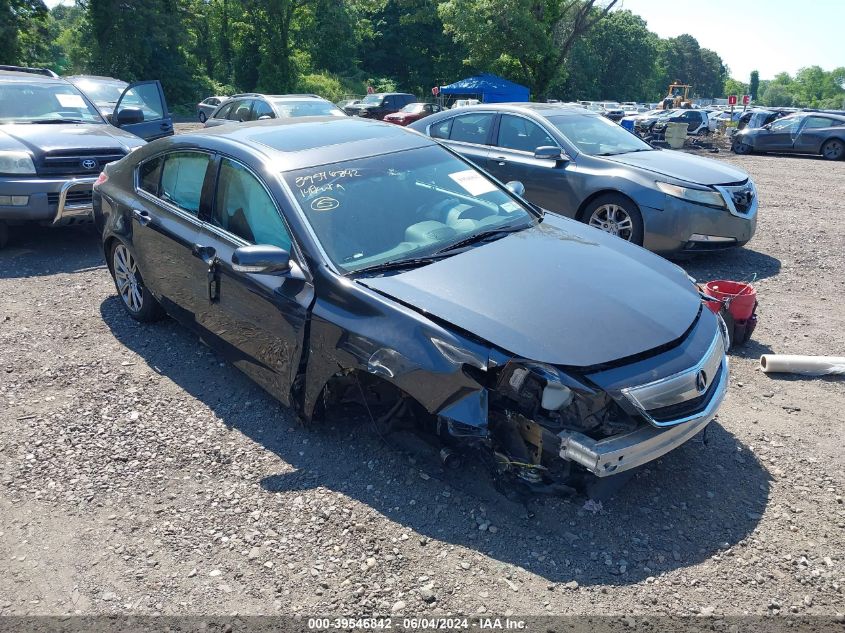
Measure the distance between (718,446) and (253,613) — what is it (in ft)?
8.55

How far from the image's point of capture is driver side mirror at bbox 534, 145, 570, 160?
7395 mm

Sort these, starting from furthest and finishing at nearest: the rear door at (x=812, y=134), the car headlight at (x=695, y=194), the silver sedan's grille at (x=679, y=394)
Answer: the rear door at (x=812, y=134)
the car headlight at (x=695, y=194)
the silver sedan's grille at (x=679, y=394)

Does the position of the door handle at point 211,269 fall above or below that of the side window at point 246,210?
below

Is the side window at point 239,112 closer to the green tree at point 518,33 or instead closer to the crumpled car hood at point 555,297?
the crumpled car hood at point 555,297

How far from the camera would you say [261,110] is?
13000 mm

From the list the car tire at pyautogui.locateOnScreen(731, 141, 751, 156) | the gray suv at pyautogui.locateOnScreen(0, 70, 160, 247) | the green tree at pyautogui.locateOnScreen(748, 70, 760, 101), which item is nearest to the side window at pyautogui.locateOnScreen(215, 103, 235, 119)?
the gray suv at pyautogui.locateOnScreen(0, 70, 160, 247)

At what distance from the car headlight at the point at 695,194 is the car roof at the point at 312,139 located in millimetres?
3238

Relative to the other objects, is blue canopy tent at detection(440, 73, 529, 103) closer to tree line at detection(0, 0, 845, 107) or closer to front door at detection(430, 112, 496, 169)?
tree line at detection(0, 0, 845, 107)

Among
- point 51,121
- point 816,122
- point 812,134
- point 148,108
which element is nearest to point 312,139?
point 51,121

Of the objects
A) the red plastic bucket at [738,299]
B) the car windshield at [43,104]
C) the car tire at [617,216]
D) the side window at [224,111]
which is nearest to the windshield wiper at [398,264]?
the red plastic bucket at [738,299]

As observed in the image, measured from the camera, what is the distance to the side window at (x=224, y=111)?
46.5 feet

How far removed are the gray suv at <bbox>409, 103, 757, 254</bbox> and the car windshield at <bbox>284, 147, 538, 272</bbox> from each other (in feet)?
9.62

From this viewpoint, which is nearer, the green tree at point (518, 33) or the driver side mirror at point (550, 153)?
the driver side mirror at point (550, 153)

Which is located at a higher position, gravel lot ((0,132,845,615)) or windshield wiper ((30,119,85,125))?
windshield wiper ((30,119,85,125))
